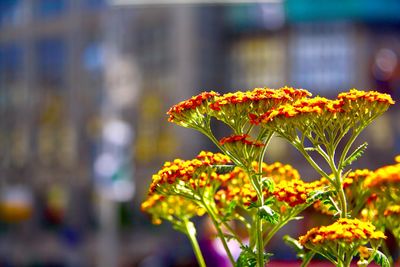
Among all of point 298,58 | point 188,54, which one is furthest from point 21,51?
point 298,58

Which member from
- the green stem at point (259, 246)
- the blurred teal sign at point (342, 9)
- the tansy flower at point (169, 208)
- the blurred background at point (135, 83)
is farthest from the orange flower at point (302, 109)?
the blurred teal sign at point (342, 9)

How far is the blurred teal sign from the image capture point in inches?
1847

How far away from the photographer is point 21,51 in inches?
2493

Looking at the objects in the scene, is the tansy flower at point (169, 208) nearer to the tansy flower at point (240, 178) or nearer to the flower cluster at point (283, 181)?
the tansy flower at point (240, 178)

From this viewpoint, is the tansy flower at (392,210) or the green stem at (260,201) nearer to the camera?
the green stem at (260,201)

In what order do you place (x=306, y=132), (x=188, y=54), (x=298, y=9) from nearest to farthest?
(x=306, y=132)
(x=298, y=9)
(x=188, y=54)

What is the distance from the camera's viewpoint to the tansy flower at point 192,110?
4656mm

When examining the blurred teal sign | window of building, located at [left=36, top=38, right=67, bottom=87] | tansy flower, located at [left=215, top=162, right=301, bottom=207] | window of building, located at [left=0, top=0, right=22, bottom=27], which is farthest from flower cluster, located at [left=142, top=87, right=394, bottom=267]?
window of building, located at [left=0, top=0, right=22, bottom=27]

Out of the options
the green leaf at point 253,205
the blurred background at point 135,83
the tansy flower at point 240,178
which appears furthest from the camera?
the blurred background at point 135,83

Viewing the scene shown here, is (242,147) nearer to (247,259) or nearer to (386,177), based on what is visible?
(247,259)

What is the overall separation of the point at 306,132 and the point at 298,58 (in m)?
44.7

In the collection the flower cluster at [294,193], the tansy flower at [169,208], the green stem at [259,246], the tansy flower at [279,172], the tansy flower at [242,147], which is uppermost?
the tansy flower at [242,147]

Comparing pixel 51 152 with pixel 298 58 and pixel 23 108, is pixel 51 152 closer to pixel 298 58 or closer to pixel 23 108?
pixel 23 108

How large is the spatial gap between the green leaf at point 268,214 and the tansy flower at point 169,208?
94 centimetres
